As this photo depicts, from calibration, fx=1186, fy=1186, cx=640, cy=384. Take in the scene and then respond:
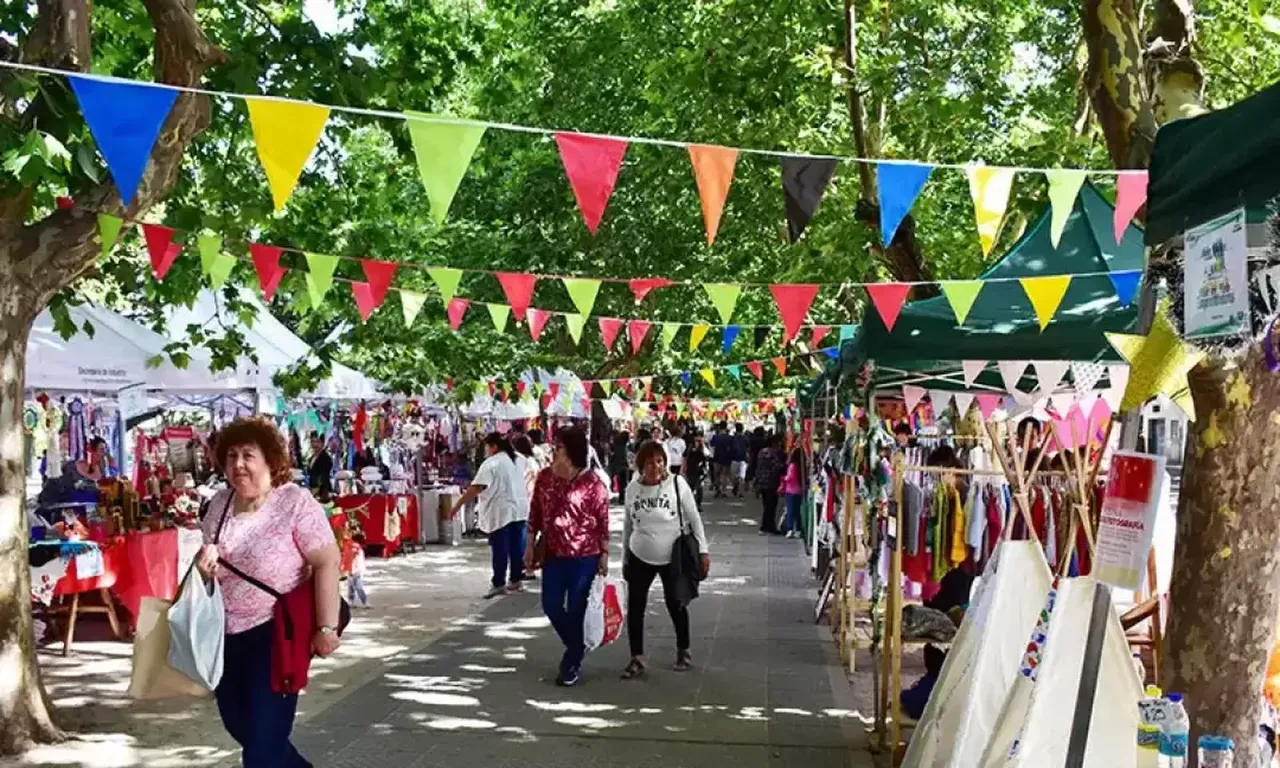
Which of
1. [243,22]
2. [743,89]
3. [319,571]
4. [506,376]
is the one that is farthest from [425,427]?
[319,571]

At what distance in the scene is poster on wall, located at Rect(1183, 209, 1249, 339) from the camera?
2.97 meters

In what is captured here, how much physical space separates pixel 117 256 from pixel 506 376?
16.1 meters

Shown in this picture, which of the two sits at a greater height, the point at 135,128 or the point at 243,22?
the point at 243,22

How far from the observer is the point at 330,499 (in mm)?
13602

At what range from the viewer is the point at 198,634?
444 cm

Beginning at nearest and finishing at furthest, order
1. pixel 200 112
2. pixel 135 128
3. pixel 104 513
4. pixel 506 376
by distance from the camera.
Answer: pixel 135 128 < pixel 200 112 < pixel 104 513 < pixel 506 376

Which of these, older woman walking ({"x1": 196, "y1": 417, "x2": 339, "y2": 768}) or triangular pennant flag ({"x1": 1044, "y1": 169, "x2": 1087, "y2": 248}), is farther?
triangular pennant flag ({"x1": 1044, "y1": 169, "x2": 1087, "y2": 248})

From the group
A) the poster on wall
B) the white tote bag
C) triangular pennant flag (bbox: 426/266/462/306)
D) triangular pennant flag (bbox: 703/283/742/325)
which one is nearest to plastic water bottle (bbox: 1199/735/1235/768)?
the poster on wall

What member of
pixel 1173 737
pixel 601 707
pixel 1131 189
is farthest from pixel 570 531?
pixel 1173 737

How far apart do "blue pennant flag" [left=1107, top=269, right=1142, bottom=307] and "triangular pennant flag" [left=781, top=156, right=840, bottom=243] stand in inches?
101

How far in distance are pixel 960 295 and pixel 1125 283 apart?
110cm

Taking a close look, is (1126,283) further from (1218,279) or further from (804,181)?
(1218,279)

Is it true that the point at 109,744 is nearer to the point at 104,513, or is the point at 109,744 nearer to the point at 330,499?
the point at 104,513

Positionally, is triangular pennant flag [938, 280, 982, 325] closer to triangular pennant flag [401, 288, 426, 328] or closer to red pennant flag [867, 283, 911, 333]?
red pennant flag [867, 283, 911, 333]
